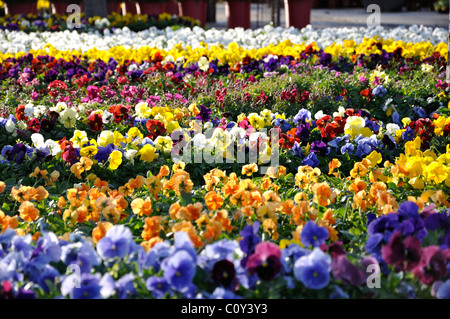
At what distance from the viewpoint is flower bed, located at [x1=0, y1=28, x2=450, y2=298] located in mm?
1938

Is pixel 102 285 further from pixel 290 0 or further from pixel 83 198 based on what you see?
pixel 290 0

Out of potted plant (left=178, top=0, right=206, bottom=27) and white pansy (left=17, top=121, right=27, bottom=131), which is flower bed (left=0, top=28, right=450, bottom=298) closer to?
white pansy (left=17, top=121, right=27, bottom=131)

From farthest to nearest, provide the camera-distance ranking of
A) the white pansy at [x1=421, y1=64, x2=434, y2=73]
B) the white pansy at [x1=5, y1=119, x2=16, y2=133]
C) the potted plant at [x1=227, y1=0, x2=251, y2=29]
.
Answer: the potted plant at [x1=227, y1=0, x2=251, y2=29]
the white pansy at [x1=421, y1=64, x2=434, y2=73]
the white pansy at [x1=5, y1=119, x2=16, y2=133]

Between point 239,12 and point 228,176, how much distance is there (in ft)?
38.4

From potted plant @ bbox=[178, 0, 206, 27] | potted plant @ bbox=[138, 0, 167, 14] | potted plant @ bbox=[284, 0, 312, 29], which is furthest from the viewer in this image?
potted plant @ bbox=[138, 0, 167, 14]

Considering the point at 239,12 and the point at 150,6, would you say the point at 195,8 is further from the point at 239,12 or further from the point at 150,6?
the point at 239,12

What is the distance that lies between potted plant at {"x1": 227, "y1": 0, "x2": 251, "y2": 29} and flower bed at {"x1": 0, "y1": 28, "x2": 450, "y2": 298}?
730cm

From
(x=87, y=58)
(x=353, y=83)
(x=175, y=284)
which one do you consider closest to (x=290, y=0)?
(x=87, y=58)

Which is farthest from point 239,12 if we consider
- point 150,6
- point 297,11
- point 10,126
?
point 10,126

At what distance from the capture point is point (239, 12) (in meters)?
14.9

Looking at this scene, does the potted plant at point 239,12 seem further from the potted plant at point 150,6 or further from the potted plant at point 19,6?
the potted plant at point 19,6

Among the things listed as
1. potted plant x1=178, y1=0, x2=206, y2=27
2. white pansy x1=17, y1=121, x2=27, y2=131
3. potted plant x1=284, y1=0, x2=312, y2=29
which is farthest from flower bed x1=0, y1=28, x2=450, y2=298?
potted plant x1=178, y1=0, x2=206, y2=27

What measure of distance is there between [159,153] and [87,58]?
3.91 meters

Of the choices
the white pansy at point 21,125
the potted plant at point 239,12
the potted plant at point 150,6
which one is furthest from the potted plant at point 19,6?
the white pansy at point 21,125
